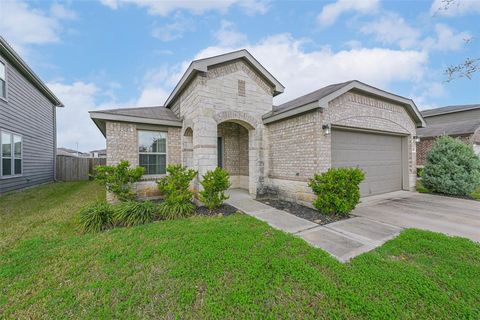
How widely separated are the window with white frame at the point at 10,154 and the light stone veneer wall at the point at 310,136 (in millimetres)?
10895

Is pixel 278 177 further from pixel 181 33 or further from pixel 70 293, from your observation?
pixel 181 33

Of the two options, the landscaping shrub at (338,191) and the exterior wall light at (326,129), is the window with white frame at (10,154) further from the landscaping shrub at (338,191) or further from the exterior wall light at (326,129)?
the exterior wall light at (326,129)

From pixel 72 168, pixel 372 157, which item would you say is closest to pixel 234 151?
pixel 372 157

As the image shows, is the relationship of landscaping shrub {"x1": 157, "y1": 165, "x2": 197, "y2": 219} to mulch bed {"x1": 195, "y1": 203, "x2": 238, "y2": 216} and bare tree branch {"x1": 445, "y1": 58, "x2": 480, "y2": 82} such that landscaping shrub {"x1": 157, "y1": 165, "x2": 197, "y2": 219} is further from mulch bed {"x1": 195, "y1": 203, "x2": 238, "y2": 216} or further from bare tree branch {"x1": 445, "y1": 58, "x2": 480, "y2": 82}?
bare tree branch {"x1": 445, "y1": 58, "x2": 480, "y2": 82}

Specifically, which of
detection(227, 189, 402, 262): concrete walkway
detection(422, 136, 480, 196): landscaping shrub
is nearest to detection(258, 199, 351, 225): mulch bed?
detection(227, 189, 402, 262): concrete walkway

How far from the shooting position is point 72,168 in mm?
13328

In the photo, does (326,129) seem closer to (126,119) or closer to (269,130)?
(269,130)

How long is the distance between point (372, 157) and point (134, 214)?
336 inches

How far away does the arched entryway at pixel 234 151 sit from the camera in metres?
9.17


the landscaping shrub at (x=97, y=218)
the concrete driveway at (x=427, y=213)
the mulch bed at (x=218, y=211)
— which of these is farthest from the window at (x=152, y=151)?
the concrete driveway at (x=427, y=213)

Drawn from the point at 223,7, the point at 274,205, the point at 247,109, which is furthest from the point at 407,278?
the point at 223,7

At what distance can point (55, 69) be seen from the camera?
1075cm

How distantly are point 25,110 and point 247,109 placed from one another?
11127mm

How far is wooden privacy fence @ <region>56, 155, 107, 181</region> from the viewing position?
13039 mm
